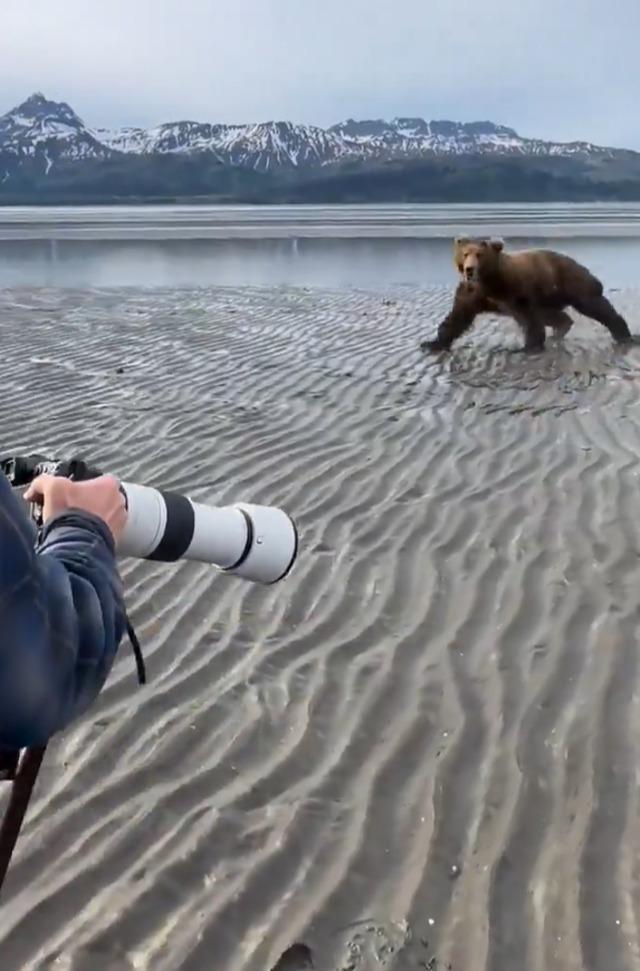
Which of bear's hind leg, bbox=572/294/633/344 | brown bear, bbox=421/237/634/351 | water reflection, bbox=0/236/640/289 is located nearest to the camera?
brown bear, bbox=421/237/634/351

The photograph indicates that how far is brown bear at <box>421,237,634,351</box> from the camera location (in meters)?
10.9

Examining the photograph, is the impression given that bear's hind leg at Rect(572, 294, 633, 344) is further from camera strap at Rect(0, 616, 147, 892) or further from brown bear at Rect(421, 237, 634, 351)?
camera strap at Rect(0, 616, 147, 892)

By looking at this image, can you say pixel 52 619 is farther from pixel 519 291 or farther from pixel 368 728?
pixel 519 291

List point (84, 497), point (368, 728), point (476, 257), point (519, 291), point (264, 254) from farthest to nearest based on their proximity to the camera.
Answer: point (264, 254) < point (519, 291) < point (476, 257) < point (368, 728) < point (84, 497)

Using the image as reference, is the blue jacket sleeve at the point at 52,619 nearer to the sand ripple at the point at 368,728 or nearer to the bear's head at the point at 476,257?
the sand ripple at the point at 368,728

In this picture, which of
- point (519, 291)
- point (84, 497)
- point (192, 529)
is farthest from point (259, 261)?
point (84, 497)

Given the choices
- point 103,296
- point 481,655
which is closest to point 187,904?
point 481,655

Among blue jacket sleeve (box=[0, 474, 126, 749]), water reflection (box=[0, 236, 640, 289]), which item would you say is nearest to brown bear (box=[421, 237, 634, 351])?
water reflection (box=[0, 236, 640, 289])

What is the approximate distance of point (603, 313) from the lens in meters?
11.5

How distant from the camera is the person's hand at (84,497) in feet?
5.58

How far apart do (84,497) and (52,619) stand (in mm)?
321

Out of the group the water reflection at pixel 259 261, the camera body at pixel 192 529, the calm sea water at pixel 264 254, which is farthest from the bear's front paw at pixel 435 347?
the camera body at pixel 192 529

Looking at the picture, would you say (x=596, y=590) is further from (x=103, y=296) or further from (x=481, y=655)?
(x=103, y=296)

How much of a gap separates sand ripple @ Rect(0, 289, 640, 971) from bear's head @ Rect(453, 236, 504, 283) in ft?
11.6
